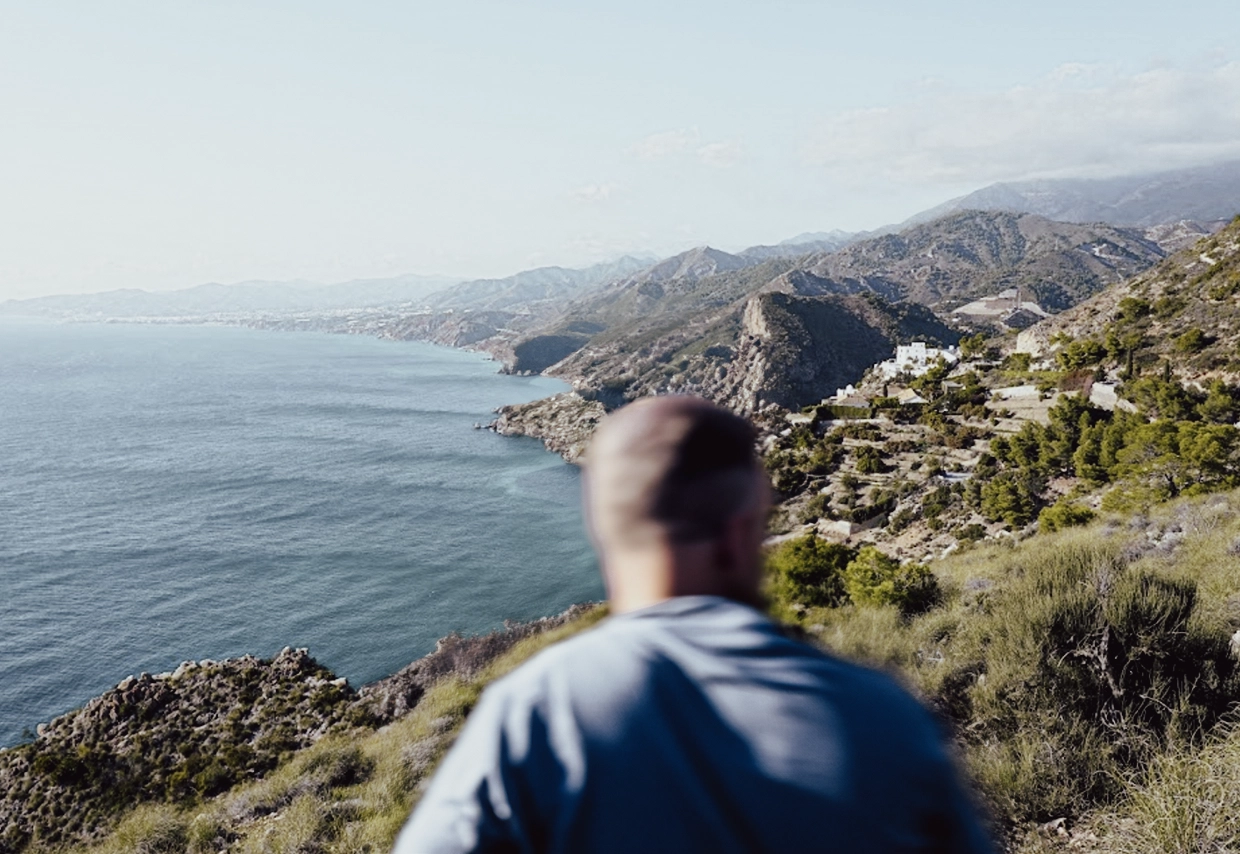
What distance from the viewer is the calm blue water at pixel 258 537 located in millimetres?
28578

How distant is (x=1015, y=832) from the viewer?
11.0ft

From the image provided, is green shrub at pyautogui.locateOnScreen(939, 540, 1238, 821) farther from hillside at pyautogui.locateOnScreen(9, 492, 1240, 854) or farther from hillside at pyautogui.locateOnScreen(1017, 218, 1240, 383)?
hillside at pyautogui.locateOnScreen(1017, 218, 1240, 383)

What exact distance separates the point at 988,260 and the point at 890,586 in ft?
553

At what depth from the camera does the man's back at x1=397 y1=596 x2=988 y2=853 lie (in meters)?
0.80

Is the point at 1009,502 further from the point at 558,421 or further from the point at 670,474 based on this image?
the point at 558,421

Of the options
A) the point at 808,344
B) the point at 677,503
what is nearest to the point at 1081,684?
the point at 677,503

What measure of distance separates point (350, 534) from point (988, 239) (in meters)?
171

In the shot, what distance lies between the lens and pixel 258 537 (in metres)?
40.3

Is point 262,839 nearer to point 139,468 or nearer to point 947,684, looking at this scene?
point 947,684

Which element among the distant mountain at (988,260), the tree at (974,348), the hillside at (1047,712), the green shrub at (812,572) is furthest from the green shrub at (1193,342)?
the distant mountain at (988,260)

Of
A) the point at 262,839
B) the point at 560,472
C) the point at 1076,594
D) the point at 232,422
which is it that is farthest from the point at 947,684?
the point at 232,422

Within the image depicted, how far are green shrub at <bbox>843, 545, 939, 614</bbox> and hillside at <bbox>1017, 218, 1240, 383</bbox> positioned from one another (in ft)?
67.9

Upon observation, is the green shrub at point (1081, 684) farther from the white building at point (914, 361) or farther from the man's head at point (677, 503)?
the white building at point (914, 361)

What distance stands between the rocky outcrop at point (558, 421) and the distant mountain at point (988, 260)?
61.3 metres
